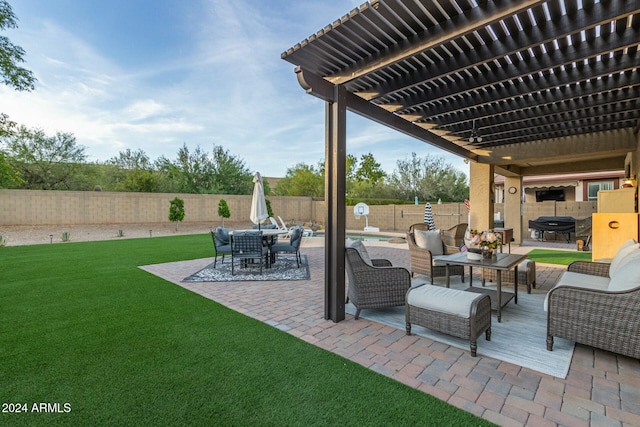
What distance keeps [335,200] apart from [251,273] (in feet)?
11.7

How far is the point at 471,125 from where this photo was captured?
6.12m

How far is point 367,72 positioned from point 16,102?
56.6ft

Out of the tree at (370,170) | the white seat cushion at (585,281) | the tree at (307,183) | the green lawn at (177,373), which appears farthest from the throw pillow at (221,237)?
the tree at (370,170)

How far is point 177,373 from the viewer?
247cm

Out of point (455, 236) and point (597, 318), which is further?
point (455, 236)

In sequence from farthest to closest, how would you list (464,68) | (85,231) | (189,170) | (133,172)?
(189,170), (133,172), (85,231), (464,68)

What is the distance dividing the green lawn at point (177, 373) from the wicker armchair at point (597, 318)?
1.57 m

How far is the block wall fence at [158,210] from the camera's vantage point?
45.4 ft

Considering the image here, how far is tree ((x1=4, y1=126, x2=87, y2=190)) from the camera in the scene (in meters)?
19.1

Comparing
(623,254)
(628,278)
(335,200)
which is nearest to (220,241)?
(335,200)

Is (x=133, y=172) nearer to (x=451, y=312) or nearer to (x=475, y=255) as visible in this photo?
(x=475, y=255)

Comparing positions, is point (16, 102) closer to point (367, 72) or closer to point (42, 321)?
point (42, 321)

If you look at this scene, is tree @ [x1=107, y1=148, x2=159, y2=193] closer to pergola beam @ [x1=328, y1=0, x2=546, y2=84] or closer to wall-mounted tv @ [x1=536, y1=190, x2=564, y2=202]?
pergola beam @ [x1=328, y1=0, x2=546, y2=84]

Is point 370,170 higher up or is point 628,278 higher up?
point 370,170
